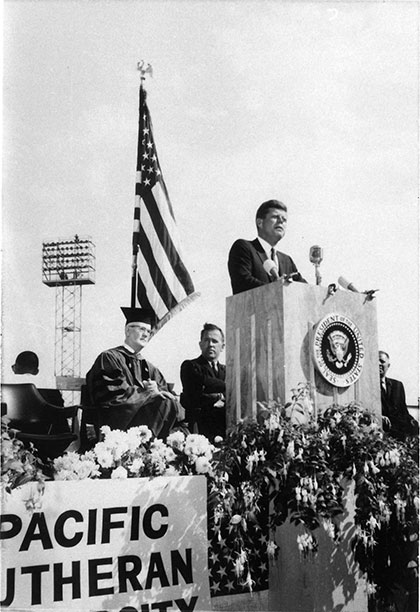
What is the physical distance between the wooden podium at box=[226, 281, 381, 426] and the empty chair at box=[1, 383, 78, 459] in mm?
1123

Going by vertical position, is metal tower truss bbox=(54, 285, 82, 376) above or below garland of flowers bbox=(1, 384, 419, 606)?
above

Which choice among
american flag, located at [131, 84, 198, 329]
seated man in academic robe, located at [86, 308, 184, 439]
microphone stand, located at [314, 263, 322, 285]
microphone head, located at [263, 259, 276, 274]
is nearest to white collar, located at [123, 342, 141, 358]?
seated man in academic robe, located at [86, 308, 184, 439]

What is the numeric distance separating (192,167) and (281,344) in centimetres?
127

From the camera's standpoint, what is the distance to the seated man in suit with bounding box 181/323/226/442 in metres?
4.20

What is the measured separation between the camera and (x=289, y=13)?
174 inches

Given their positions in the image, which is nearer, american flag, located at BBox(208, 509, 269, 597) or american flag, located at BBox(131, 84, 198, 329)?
american flag, located at BBox(208, 509, 269, 597)

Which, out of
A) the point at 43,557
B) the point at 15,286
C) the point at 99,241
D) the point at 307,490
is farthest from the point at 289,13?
the point at 43,557

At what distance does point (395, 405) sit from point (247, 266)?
146cm

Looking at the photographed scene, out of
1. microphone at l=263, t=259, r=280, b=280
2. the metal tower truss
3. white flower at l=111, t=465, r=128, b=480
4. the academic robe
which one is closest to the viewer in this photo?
white flower at l=111, t=465, r=128, b=480

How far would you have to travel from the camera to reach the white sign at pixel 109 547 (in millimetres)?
3219

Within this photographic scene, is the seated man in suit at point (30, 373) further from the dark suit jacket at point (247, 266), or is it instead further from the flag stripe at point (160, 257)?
the dark suit jacket at point (247, 266)

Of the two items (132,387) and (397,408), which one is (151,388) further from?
(397,408)

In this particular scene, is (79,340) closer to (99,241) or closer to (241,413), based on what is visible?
(99,241)

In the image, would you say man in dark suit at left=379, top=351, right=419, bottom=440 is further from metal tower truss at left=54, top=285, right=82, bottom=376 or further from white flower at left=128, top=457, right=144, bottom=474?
metal tower truss at left=54, top=285, right=82, bottom=376
